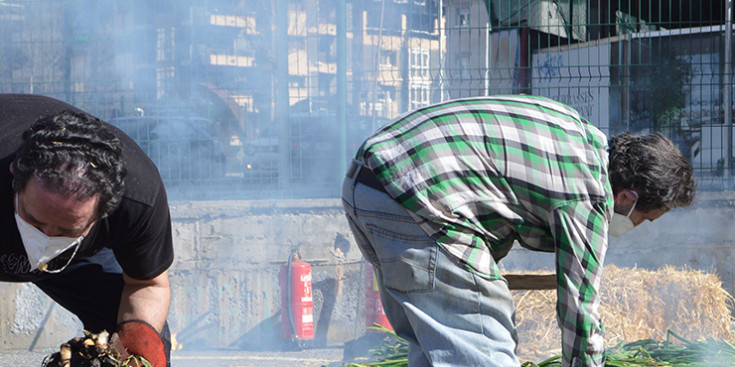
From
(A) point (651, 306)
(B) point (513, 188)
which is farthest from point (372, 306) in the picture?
(B) point (513, 188)

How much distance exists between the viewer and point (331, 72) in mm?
5645

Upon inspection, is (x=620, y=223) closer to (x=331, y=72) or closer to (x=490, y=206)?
(x=490, y=206)

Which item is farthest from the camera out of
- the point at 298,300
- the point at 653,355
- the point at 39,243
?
the point at 298,300

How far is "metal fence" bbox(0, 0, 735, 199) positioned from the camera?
5.55 meters

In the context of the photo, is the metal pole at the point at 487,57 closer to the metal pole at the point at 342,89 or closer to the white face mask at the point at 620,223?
the metal pole at the point at 342,89

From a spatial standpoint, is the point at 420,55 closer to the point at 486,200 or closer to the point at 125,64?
the point at 125,64

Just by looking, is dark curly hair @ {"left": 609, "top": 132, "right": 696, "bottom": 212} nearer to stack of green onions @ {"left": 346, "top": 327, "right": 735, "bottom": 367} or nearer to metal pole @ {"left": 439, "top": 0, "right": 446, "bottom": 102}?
stack of green onions @ {"left": 346, "top": 327, "right": 735, "bottom": 367}

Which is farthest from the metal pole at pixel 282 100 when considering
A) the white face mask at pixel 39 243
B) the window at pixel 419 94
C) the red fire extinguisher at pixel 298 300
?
the white face mask at pixel 39 243

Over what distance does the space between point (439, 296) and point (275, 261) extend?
3.54 meters

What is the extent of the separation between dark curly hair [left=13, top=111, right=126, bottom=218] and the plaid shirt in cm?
76

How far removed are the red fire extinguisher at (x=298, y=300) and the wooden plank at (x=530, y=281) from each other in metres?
2.60

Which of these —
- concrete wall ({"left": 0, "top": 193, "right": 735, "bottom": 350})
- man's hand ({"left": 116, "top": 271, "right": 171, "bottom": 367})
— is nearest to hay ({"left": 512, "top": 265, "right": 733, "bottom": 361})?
concrete wall ({"left": 0, "top": 193, "right": 735, "bottom": 350})

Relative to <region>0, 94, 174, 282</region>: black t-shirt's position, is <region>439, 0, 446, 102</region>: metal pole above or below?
above

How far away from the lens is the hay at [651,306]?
4.73 metres
